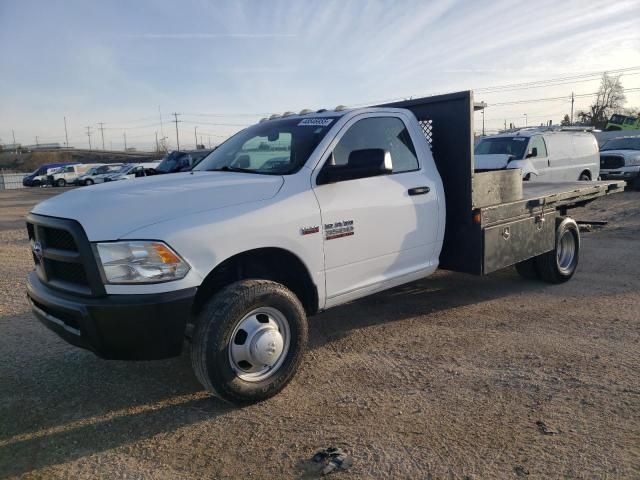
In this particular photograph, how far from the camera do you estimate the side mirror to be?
13.0 ft

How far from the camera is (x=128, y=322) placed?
3109 millimetres

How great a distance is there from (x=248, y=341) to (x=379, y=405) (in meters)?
0.98

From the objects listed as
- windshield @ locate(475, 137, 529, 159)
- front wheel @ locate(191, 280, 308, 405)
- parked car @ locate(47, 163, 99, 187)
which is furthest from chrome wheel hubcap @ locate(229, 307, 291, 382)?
parked car @ locate(47, 163, 99, 187)

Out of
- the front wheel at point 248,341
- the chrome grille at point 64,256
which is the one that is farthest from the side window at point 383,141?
the chrome grille at point 64,256

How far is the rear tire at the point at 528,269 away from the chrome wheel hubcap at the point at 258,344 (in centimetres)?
396

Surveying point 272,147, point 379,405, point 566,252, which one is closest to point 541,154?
point 566,252

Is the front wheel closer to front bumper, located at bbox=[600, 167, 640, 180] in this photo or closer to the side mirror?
the side mirror

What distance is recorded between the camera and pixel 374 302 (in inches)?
235

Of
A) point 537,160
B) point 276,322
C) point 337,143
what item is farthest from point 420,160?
point 537,160

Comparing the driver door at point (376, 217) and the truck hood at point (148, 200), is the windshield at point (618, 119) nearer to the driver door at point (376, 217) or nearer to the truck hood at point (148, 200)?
the driver door at point (376, 217)

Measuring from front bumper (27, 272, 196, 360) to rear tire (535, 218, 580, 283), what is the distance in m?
4.68

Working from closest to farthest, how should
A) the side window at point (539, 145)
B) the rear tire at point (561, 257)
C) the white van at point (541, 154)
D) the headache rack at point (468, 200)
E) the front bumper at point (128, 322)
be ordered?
the front bumper at point (128, 322), the headache rack at point (468, 200), the rear tire at point (561, 257), the white van at point (541, 154), the side window at point (539, 145)

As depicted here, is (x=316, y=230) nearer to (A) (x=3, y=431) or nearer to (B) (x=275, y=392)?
(B) (x=275, y=392)

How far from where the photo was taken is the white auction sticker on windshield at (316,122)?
4387 mm
